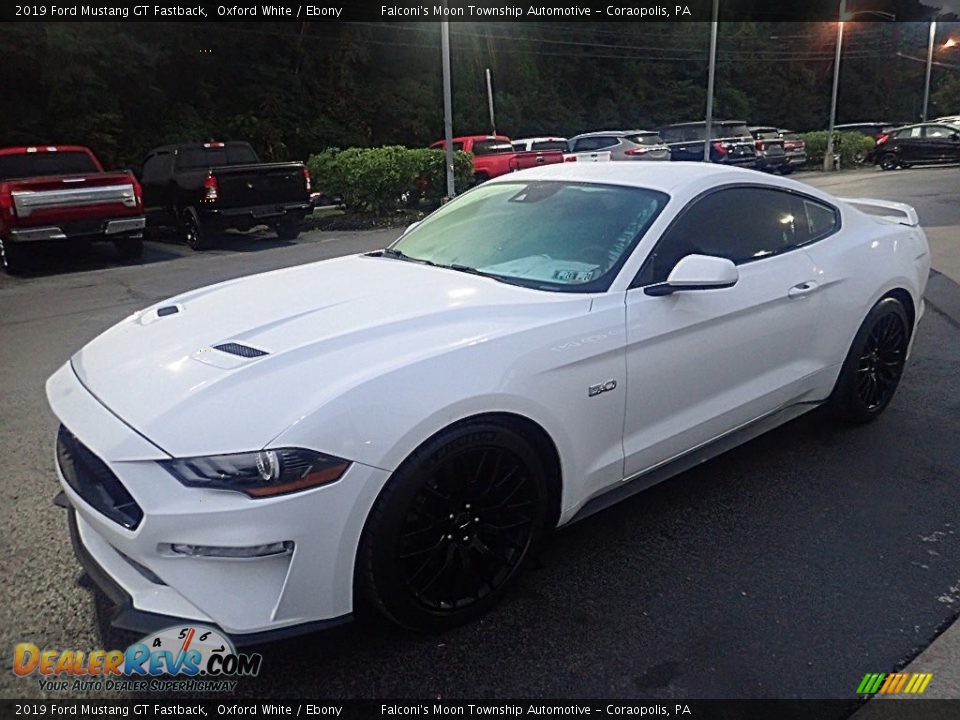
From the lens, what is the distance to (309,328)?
274cm

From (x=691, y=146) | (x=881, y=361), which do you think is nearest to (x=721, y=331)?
(x=881, y=361)

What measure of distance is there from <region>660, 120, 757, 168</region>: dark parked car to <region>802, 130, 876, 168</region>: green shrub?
7.30 metres

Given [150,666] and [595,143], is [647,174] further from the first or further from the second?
[595,143]

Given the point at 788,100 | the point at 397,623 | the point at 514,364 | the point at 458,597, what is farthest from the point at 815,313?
the point at 788,100

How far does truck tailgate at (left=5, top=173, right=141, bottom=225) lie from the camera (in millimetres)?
10508

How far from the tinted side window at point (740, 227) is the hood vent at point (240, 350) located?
5.04ft

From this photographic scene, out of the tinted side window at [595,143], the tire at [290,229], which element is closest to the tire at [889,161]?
the tinted side window at [595,143]

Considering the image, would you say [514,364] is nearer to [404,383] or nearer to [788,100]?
[404,383]

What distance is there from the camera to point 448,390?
242cm

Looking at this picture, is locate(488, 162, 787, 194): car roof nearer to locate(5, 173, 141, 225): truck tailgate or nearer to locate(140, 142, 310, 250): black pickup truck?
locate(5, 173, 141, 225): truck tailgate

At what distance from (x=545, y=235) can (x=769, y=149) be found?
79.2ft

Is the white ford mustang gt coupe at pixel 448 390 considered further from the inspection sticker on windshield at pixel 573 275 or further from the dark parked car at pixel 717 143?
the dark parked car at pixel 717 143

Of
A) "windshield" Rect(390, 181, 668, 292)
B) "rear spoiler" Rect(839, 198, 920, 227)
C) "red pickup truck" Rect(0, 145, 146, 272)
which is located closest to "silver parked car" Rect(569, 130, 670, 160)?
"red pickup truck" Rect(0, 145, 146, 272)

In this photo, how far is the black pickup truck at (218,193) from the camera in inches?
505
